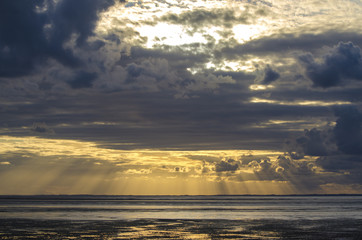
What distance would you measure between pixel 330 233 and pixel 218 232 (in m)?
14.1

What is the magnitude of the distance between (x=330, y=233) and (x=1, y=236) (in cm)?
3966

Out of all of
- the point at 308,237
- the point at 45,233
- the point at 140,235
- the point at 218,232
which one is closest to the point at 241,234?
the point at 218,232

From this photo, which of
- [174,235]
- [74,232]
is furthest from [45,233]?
[174,235]

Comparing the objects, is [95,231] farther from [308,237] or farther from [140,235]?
[308,237]

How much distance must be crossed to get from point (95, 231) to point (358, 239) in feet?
105

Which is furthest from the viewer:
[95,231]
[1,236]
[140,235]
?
[95,231]

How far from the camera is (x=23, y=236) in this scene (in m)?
49.4

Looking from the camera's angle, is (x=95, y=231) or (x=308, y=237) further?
(x=95, y=231)

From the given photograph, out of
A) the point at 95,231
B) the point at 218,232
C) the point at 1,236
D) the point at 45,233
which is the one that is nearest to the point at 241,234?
the point at 218,232

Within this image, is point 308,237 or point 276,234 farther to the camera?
point 276,234

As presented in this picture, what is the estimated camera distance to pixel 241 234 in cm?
5419

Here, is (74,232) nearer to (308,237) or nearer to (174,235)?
(174,235)

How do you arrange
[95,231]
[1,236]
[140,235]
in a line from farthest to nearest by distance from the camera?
1. [95,231]
2. [140,235]
3. [1,236]

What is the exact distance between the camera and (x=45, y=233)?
53188mm
